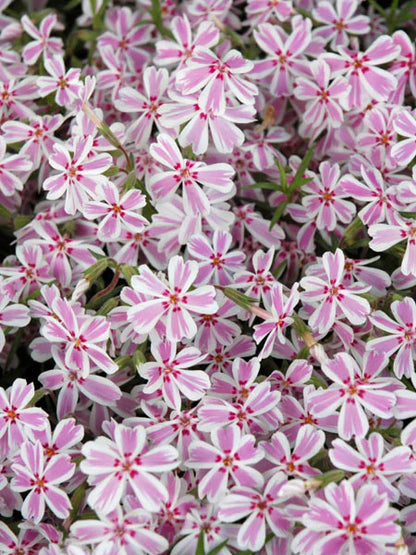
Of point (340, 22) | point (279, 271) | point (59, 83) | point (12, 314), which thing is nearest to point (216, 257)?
point (279, 271)

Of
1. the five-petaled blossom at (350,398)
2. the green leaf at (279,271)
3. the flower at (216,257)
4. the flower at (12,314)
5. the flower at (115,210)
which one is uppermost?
the flower at (115,210)

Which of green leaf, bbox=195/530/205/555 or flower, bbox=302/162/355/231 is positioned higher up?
flower, bbox=302/162/355/231

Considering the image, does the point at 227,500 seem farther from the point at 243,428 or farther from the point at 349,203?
the point at 349,203

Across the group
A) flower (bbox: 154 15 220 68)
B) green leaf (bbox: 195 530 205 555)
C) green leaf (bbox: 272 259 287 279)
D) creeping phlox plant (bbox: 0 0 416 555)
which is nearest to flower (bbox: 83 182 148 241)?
creeping phlox plant (bbox: 0 0 416 555)

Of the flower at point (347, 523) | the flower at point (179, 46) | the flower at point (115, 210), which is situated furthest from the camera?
the flower at point (179, 46)

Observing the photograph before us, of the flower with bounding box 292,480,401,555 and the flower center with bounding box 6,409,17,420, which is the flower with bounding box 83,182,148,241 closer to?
the flower center with bounding box 6,409,17,420

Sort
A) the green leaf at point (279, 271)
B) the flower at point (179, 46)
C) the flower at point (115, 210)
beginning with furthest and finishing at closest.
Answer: the flower at point (179, 46)
the green leaf at point (279, 271)
the flower at point (115, 210)

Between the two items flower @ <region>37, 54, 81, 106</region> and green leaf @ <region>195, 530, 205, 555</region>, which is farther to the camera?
flower @ <region>37, 54, 81, 106</region>

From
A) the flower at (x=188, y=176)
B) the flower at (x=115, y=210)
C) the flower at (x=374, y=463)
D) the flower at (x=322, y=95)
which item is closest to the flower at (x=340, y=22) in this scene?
the flower at (x=322, y=95)

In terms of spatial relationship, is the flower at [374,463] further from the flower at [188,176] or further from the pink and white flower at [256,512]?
the flower at [188,176]

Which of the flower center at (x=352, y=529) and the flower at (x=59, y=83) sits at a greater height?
the flower at (x=59, y=83)
